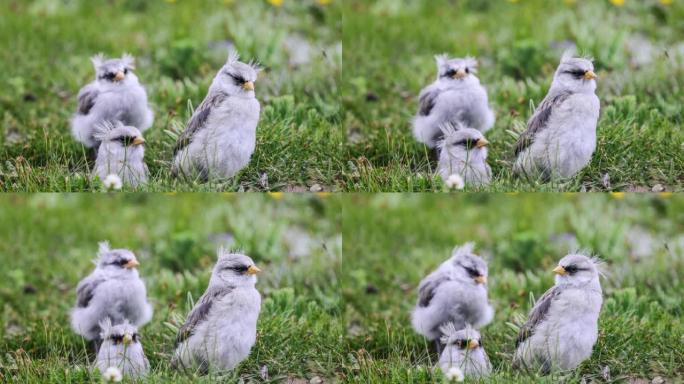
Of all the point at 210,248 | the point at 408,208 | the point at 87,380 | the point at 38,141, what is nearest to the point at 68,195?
the point at 38,141

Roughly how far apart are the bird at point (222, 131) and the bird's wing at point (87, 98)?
0.89 meters

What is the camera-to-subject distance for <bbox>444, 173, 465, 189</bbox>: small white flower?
9.44 metres

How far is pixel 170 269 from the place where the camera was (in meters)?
9.88

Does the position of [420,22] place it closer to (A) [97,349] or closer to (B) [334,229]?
(B) [334,229]

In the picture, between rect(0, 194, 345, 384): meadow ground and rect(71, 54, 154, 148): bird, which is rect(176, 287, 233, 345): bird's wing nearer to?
rect(0, 194, 345, 384): meadow ground

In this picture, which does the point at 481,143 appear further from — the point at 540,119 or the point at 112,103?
the point at 112,103

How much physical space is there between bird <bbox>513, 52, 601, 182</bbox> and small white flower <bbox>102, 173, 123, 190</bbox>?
10.6 feet

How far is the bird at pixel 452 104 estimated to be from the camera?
9.65m

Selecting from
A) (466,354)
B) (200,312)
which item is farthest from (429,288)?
(200,312)

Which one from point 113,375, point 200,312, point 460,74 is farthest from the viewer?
point 460,74

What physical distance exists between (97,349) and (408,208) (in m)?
3.11

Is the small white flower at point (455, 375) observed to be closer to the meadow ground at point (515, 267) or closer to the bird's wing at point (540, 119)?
the meadow ground at point (515, 267)

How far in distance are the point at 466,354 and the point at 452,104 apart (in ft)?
6.93

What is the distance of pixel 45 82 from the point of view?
35.2 ft
